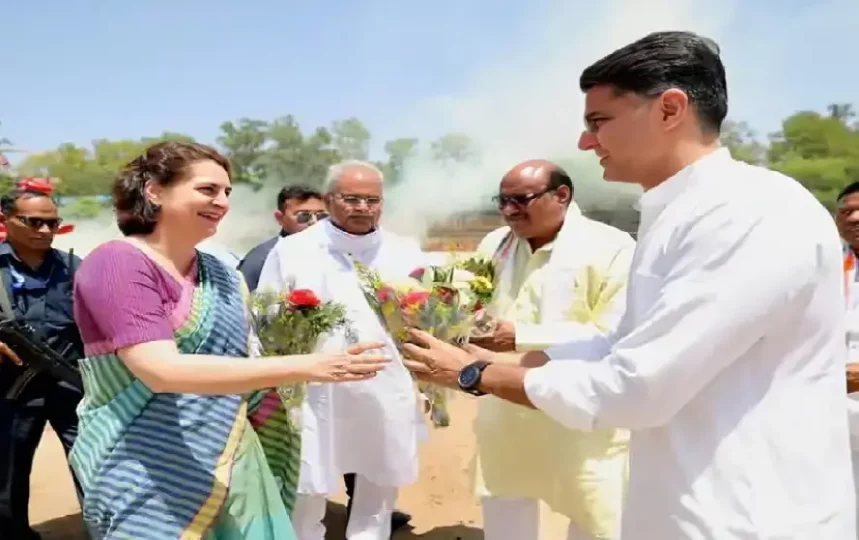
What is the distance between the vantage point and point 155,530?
2.06 metres

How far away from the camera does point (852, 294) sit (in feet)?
10.00

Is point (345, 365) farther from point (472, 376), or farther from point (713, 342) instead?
point (713, 342)

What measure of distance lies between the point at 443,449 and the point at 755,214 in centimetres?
526

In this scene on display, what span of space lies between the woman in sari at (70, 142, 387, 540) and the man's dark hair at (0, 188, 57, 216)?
2.45 m

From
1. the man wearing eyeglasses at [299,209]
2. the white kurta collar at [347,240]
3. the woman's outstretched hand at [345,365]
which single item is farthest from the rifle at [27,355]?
the woman's outstretched hand at [345,365]

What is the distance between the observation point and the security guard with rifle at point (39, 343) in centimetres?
412

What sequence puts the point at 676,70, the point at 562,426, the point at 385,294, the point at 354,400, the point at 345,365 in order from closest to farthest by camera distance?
the point at 676,70
the point at 345,365
the point at 385,294
the point at 562,426
the point at 354,400

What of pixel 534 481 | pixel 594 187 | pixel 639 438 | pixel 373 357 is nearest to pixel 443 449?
pixel 534 481

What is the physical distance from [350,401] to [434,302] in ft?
6.22

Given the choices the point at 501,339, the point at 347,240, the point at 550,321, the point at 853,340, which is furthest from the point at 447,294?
the point at 347,240

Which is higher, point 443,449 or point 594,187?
point 594,187

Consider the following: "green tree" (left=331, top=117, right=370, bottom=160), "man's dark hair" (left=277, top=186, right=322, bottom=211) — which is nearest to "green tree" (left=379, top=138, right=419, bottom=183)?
"green tree" (left=331, top=117, right=370, bottom=160)

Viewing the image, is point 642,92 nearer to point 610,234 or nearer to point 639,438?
point 639,438

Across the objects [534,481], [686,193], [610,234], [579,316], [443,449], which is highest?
[686,193]
